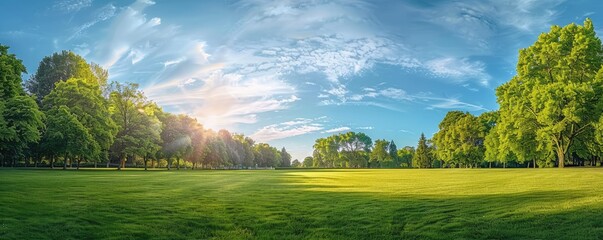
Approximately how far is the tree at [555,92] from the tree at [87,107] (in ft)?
188

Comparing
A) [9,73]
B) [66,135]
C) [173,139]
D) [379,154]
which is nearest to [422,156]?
[379,154]

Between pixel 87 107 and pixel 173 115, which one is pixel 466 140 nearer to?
pixel 173 115

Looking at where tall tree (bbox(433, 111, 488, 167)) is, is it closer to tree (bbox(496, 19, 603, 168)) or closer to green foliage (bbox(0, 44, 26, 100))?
tree (bbox(496, 19, 603, 168))

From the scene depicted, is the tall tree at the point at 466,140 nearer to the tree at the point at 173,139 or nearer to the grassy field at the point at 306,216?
the tree at the point at 173,139

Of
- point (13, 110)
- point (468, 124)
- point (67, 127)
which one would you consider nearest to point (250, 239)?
point (13, 110)

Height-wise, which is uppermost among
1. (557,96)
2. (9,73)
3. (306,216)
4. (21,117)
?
(9,73)

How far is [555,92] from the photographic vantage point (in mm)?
46719

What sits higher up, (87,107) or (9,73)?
(9,73)

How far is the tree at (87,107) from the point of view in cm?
6425

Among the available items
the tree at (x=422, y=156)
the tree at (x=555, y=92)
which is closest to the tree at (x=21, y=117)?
the tree at (x=555, y=92)

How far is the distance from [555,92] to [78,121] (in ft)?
201

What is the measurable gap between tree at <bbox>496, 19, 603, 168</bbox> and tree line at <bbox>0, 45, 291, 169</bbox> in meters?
53.7

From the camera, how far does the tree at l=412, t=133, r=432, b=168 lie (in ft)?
505

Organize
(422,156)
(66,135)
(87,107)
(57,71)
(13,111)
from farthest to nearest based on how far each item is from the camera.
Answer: (422,156)
(57,71)
(87,107)
(66,135)
(13,111)
